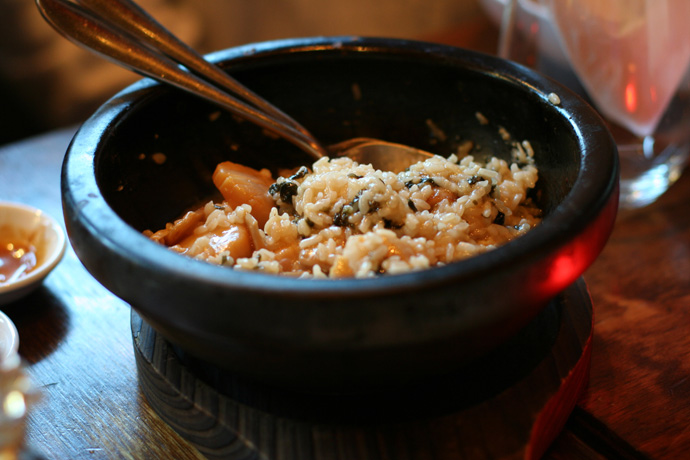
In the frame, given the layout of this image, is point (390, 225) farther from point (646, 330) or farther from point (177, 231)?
point (646, 330)

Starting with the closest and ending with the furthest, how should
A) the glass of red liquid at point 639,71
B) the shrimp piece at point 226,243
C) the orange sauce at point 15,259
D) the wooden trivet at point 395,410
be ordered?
the wooden trivet at point 395,410, the shrimp piece at point 226,243, the orange sauce at point 15,259, the glass of red liquid at point 639,71

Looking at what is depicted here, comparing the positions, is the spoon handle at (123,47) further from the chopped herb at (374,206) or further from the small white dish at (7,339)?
the small white dish at (7,339)

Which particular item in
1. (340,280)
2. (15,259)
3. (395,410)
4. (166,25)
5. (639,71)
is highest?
(340,280)

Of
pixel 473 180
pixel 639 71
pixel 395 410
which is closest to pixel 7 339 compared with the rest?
pixel 395 410

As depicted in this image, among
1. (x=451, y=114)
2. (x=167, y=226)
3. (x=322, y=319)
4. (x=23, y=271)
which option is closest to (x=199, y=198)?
(x=167, y=226)

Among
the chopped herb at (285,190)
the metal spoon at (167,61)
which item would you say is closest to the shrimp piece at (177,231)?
the chopped herb at (285,190)
